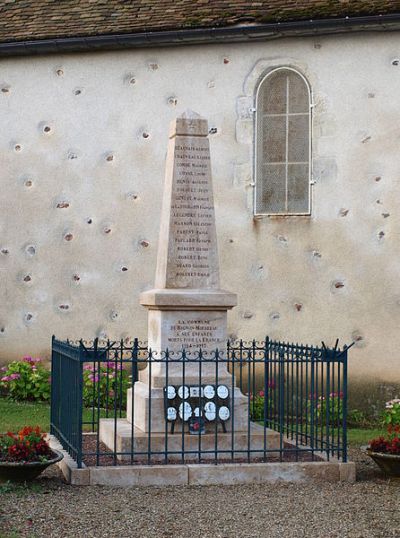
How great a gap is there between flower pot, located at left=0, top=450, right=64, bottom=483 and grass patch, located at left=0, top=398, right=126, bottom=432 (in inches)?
116

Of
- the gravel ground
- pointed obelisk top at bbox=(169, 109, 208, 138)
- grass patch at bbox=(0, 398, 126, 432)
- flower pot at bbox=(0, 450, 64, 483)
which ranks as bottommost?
the gravel ground

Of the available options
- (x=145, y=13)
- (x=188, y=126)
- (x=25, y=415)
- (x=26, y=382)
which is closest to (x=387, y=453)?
(x=188, y=126)

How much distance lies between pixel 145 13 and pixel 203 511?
8.92m

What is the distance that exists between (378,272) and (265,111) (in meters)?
2.74

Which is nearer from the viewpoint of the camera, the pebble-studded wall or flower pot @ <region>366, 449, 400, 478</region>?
flower pot @ <region>366, 449, 400, 478</region>

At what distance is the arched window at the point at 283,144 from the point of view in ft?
45.4

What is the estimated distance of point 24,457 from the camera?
8.10m

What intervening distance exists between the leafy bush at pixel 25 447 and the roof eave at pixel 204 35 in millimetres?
7183

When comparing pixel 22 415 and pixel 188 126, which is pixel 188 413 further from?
pixel 22 415

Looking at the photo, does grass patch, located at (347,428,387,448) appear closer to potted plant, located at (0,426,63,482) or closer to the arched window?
the arched window

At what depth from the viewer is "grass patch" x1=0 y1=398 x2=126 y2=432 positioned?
1152 centimetres

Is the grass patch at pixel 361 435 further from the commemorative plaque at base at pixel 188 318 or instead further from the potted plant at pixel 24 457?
the potted plant at pixel 24 457

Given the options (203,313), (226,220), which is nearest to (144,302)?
(203,313)

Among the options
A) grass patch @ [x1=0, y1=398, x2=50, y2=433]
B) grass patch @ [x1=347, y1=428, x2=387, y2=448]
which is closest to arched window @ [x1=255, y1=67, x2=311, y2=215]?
grass patch @ [x1=347, y1=428, x2=387, y2=448]
